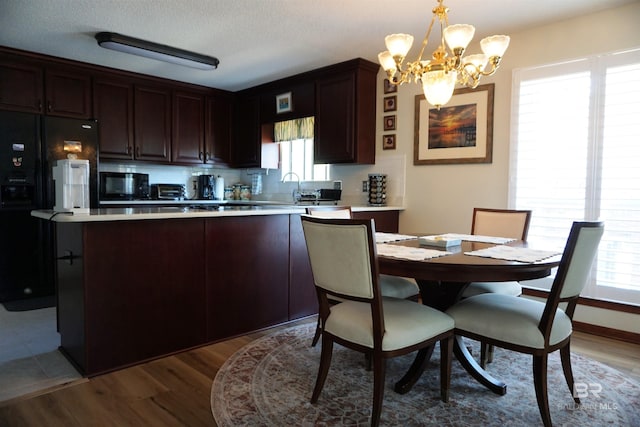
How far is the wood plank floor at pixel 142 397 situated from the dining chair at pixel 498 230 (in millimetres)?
668

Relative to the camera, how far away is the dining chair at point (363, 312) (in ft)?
5.53

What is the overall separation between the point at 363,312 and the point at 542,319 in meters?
0.74

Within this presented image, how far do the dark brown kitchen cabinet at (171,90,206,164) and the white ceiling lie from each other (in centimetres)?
85

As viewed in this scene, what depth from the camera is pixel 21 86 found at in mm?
3895

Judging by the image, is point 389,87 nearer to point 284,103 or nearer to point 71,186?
point 284,103

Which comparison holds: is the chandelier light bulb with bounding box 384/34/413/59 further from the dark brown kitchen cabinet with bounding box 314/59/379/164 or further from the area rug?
the dark brown kitchen cabinet with bounding box 314/59/379/164

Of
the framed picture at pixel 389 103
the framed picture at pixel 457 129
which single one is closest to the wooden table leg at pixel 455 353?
the framed picture at pixel 457 129

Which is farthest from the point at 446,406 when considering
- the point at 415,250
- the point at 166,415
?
the point at 166,415

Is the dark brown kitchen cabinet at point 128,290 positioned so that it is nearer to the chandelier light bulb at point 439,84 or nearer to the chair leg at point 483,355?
the chandelier light bulb at point 439,84

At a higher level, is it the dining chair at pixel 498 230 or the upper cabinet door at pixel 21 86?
the upper cabinet door at pixel 21 86

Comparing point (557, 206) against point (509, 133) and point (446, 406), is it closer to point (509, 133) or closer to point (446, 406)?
point (509, 133)

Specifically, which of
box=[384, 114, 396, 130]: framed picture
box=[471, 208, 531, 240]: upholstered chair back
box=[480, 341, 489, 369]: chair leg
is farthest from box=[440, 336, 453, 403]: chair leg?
box=[384, 114, 396, 130]: framed picture

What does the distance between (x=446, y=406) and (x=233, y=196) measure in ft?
14.2

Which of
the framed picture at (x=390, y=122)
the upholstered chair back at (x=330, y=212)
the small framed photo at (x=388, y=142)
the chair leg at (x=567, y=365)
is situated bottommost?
the chair leg at (x=567, y=365)
